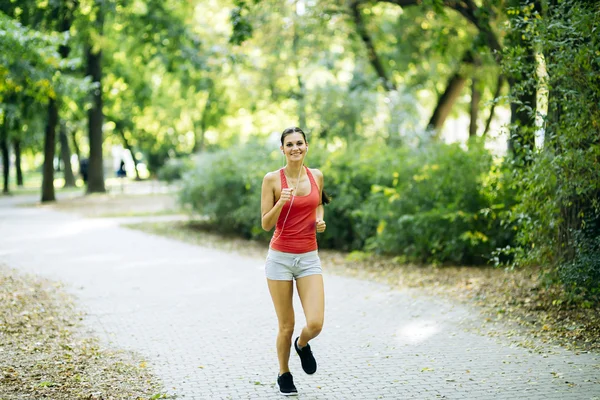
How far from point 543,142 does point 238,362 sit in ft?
13.6

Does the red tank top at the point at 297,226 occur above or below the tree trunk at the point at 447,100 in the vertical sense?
below

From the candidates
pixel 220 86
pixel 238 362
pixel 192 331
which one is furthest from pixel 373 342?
pixel 220 86

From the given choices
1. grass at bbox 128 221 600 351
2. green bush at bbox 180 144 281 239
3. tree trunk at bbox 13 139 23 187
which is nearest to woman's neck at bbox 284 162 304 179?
grass at bbox 128 221 600 351

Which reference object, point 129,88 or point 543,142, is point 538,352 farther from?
point 129,88

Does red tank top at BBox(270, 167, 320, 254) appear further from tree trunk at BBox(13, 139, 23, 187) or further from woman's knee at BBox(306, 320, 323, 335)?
tree trunk at BBox(13, 139, 23, 187)

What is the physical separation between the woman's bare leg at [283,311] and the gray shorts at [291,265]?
55 mm

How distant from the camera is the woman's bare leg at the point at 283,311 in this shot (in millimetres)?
5297

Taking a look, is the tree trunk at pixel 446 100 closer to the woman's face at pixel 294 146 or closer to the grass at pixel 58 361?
the grass at pixel 58 361

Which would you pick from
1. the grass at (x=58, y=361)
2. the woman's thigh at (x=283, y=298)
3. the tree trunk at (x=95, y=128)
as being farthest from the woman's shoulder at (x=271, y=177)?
the tree trunk at (x=95, y=128)

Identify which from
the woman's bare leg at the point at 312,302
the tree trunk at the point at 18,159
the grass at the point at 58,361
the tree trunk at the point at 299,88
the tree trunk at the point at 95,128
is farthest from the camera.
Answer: the tree trunk at the point at 18,159

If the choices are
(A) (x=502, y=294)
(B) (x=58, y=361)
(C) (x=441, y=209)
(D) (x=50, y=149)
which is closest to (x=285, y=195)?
(B) (x=58, y=361)

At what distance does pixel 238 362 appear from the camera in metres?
6.44

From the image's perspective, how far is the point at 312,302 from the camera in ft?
17.1

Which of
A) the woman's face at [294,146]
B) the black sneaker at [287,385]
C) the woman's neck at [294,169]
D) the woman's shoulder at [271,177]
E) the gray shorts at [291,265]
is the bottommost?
the black sneaker at [287,385]
